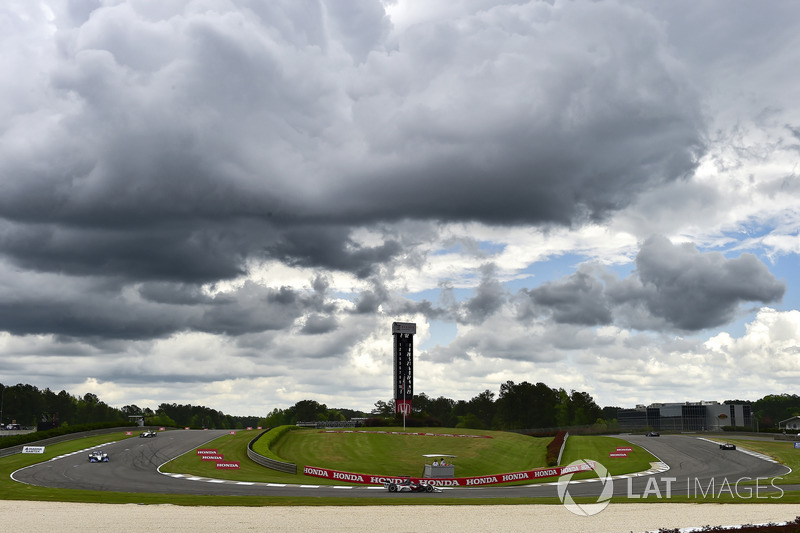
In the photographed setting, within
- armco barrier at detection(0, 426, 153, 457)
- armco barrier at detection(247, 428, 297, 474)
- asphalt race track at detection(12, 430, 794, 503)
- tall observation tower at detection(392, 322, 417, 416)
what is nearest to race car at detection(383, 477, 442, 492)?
asphalt race track at detection(12, 430, 794, 503)

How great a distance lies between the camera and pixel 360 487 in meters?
55.9

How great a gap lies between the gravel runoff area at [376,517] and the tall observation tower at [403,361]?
284 feet

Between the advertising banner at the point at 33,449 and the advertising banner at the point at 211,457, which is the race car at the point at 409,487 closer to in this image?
the advertising banner at the point at 211,457

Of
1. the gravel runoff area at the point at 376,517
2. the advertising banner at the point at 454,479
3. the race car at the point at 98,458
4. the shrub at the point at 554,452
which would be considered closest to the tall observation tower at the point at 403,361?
the shrub at the point at 554,452

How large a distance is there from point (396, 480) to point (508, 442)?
125 ft

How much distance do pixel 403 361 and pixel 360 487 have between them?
237 feet

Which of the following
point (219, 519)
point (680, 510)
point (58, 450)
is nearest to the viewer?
point (219, 519)

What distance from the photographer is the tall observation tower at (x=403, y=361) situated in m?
126

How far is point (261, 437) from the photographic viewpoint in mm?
83188

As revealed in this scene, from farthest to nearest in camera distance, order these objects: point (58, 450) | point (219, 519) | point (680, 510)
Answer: point (58, 450) < point (680, 510) < point (219, 519)

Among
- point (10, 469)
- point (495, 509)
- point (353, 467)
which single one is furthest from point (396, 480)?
point (10, 469)

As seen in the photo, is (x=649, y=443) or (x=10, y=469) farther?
(x=649, y=443)

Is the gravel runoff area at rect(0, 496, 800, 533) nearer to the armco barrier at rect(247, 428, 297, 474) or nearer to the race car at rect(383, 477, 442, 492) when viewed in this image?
the race car at rect(383, 477, 442, 492)

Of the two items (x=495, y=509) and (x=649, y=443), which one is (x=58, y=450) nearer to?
(x=495, y=509)
